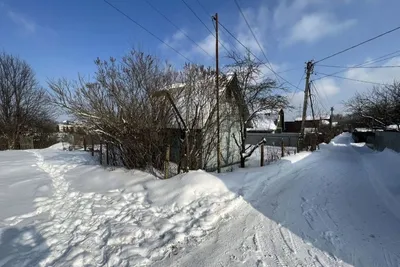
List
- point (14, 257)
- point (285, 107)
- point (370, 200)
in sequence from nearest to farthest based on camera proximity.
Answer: point (14, 257) → point (370, 200) → point (285, 107)

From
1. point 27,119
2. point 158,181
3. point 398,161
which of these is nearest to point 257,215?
point 158,181

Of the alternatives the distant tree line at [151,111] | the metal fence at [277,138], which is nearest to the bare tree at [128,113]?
the distant tree line at [151,111]

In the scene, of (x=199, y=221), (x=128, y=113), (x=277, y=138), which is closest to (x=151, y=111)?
(x=128, y=113)

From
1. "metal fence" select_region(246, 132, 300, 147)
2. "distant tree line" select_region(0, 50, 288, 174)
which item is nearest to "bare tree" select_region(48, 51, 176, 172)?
"distant tree line" select_region(0, 50, 288, 174)

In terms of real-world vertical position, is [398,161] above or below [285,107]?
below

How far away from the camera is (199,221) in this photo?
4.29 meters

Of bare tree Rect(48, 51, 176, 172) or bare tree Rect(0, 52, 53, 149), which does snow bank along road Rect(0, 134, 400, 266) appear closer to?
bare tree Rect(48, 51, 176, 172)

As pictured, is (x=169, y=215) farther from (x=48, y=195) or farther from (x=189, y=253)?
(x=48, y=195)

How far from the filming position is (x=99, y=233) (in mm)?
3859

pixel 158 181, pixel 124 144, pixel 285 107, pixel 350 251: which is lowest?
pixel 350 251

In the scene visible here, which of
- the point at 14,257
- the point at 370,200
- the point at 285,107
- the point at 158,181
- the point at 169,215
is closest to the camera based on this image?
the point at 14,257

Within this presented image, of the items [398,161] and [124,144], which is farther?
[398,161]

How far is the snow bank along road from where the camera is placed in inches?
126

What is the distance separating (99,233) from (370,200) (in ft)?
20.3
